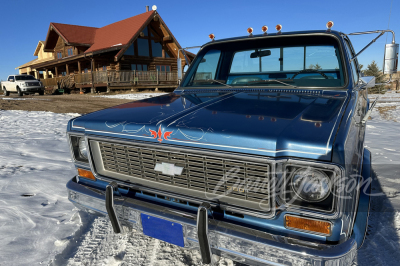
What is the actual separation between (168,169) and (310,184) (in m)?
0.91

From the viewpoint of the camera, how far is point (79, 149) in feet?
8.13

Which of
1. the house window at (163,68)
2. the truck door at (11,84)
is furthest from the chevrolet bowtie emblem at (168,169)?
the house window at (163,68)

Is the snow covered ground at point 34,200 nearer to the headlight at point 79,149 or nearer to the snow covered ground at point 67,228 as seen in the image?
the snow covered ground at point 67,228

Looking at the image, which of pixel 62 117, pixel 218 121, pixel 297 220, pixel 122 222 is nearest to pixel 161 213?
pixel 122 222

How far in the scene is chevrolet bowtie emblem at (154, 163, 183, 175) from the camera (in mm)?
1896

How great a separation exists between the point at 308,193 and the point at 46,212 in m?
2.57

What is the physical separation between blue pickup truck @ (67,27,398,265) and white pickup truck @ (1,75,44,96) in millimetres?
21106

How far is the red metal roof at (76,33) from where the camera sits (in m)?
24.9

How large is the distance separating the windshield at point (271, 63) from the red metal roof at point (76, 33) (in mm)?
24606

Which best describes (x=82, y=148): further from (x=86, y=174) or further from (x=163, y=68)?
(x=163, y=68)

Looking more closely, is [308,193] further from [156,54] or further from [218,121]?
[156,54]

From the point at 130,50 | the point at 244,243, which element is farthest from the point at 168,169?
the point at 130,50

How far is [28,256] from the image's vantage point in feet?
7.32

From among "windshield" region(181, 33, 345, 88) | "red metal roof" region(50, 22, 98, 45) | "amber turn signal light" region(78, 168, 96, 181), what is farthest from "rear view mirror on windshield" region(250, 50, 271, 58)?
"red metal roof" region(50, 22, 98, 45)
